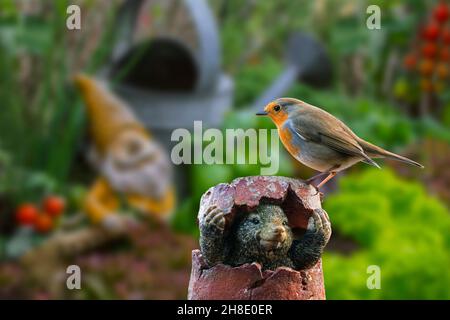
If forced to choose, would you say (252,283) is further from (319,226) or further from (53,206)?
(53,206)

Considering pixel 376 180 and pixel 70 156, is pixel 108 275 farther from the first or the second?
pixel 376 180

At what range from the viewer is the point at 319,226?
149 cm

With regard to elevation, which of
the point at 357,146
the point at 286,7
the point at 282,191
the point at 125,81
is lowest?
the point at 282,191

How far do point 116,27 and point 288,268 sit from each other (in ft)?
12.6

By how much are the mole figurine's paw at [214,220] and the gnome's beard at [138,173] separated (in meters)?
3.15

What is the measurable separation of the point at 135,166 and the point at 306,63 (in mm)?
2821

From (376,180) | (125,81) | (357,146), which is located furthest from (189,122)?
(357,146)

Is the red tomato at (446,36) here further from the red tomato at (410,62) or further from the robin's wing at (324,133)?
the robin's wing at (324,133)

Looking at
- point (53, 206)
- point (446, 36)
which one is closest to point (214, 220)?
point (53, 206)

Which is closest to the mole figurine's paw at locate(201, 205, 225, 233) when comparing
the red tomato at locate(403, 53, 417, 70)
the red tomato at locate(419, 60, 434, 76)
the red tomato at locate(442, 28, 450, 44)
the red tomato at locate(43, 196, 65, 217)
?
the red tomato at locate(43, 196, 65, 217)

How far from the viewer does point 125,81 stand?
532 centimetres

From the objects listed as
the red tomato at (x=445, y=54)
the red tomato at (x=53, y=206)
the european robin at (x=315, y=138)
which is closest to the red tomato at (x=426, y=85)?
the red tomato at (x=445, y=54)

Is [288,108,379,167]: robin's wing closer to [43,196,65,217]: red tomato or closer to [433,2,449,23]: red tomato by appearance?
[43,196,65,217]: red tomato
